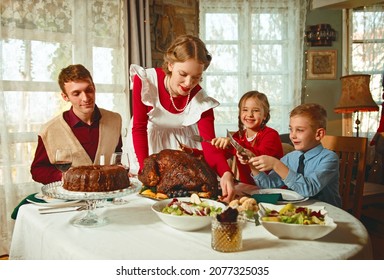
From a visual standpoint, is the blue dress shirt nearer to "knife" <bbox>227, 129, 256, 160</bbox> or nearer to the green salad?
"knife" <bbox>227, 129, 256, 160</bbox>

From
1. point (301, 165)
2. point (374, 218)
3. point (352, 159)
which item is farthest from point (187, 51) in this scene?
point (374, 218)

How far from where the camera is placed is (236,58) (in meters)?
4.00

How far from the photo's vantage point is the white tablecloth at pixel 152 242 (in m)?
0.83

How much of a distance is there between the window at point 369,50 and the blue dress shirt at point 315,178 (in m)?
2.94

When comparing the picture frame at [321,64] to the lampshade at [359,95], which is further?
the picture frame at [321,64]

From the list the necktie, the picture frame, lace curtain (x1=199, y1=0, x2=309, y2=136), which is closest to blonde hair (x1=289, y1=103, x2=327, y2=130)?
the necktie

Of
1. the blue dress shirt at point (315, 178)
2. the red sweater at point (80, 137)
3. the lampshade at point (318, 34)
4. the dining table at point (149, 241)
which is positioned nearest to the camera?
the dining table at point (149, 241)

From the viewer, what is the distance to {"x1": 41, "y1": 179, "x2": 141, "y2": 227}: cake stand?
984 millimetres

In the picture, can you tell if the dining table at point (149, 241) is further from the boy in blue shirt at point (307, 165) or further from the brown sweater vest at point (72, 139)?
the brown sweater vest at point (72, 139)

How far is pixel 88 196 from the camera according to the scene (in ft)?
3.21

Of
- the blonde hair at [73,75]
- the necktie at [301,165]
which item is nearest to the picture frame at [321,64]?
the necktie at [301,165]

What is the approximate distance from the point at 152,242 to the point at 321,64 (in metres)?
3.79

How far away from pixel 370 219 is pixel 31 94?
8.55 feet
